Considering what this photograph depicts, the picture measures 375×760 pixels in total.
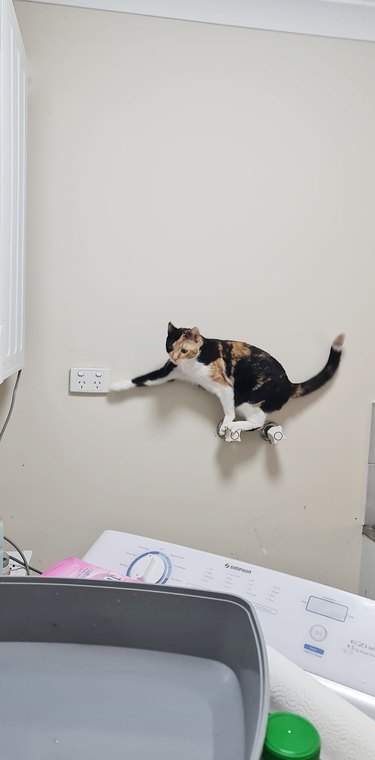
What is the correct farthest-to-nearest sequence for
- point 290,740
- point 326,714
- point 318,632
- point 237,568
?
point 237,568 → point 318,632 → point 326,714 → point 290,740

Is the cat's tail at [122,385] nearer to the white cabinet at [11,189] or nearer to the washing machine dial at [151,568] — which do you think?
the white cabinet at [11,189]

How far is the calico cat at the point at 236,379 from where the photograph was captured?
1.56 meters

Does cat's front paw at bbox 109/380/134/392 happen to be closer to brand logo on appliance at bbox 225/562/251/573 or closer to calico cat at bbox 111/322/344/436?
calico cat at bbox 111/322/344/436

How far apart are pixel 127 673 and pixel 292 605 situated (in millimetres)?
615

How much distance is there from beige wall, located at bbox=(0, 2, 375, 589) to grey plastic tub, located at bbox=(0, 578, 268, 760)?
1.00 metres

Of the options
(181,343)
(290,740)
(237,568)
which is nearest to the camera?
(290,740)

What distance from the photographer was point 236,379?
5.23 feet

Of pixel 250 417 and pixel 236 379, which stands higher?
pixel 236 379

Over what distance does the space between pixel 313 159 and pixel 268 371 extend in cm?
65

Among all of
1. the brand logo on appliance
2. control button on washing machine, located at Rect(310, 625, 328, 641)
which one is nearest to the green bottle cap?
control button on washing machine, located at Rect(310, 625, 328, 641)

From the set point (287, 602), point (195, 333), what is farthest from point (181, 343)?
point (287, 602)

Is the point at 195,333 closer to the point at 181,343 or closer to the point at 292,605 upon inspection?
the point at 181,343

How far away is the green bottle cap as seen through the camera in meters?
0.50

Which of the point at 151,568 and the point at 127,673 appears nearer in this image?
the point at 127,673
